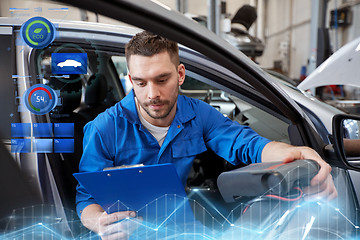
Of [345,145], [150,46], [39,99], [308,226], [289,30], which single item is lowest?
[308,226]

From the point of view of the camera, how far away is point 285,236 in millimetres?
643

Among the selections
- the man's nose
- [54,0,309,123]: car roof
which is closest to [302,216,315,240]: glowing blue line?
[54,0,309,123]: car roof

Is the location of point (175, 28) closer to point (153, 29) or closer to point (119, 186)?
point (153, 29)

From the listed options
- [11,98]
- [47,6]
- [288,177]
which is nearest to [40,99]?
[11,98]

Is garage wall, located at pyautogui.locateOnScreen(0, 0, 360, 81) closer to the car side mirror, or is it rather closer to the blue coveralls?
the blue coveralls

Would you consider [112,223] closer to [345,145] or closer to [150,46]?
[150,46]

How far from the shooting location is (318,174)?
0.71 metres

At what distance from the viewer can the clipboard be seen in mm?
584


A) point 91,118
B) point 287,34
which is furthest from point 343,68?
point 287,34
